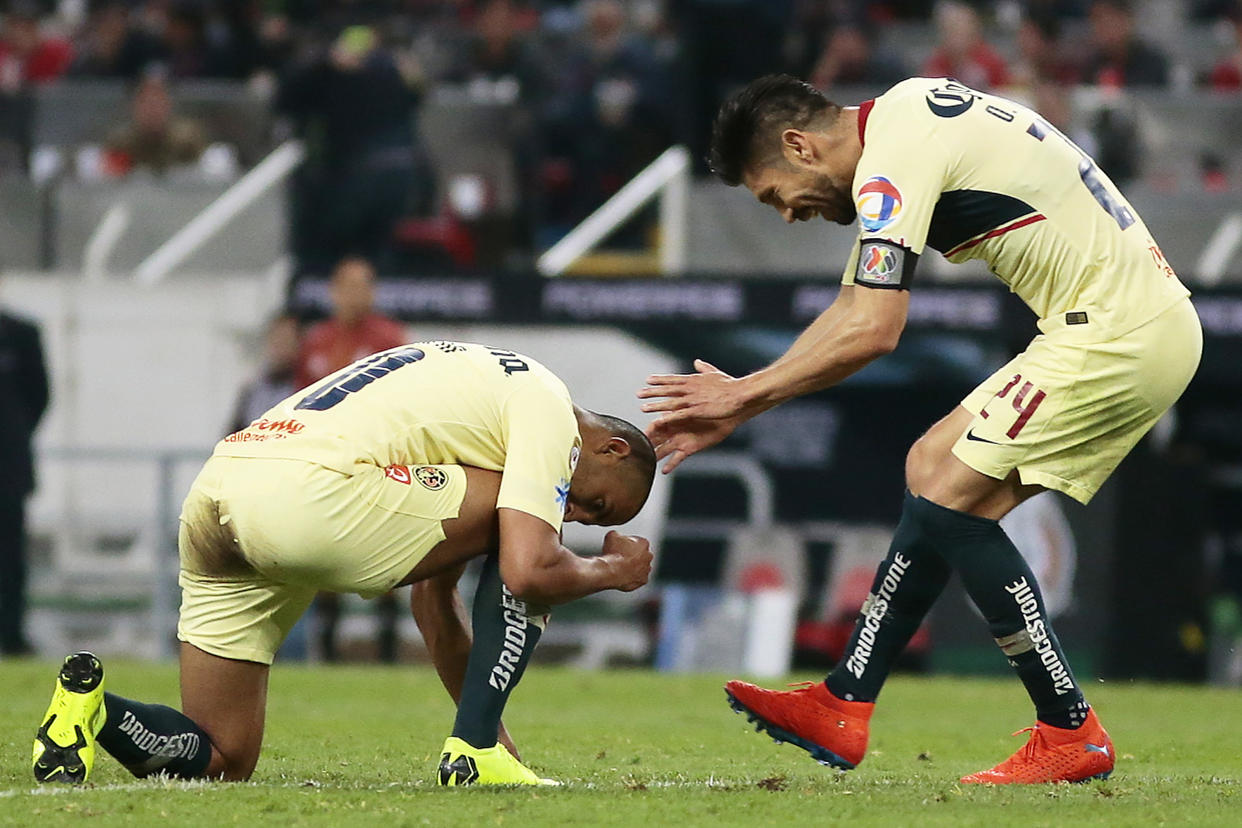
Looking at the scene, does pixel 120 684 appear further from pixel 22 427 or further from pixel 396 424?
pixel 396 424

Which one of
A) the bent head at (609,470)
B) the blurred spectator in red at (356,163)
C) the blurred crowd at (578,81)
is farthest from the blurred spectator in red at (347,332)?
the bent head at (609,470)

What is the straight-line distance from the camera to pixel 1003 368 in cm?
562

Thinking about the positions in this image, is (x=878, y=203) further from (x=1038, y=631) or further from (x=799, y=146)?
(x=1038, y=631)

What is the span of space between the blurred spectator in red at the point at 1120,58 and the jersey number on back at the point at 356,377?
970 centimetres

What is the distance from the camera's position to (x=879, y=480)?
41.8 feet

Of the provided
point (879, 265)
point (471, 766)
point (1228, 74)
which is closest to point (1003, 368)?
point (879, 265)

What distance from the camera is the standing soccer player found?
5.41 metres

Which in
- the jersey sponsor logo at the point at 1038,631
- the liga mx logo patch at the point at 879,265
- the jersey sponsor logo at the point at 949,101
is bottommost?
the jersey sponsor logo at the point at 1038,631

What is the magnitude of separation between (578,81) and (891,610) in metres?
9.95

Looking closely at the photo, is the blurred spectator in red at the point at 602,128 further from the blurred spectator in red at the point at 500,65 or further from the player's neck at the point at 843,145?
the player's neck at the point at 843,145

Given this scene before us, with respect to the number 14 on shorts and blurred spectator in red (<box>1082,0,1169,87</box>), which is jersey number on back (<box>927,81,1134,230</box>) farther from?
blurred spectator in red (<box>1082,0,1169,87</box>)

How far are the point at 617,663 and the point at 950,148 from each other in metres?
7.46

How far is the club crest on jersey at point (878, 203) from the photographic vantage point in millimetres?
5301

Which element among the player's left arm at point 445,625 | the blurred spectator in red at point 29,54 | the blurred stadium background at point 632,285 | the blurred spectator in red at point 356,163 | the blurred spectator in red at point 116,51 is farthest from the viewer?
the blurred spectator in red at point 29,54
